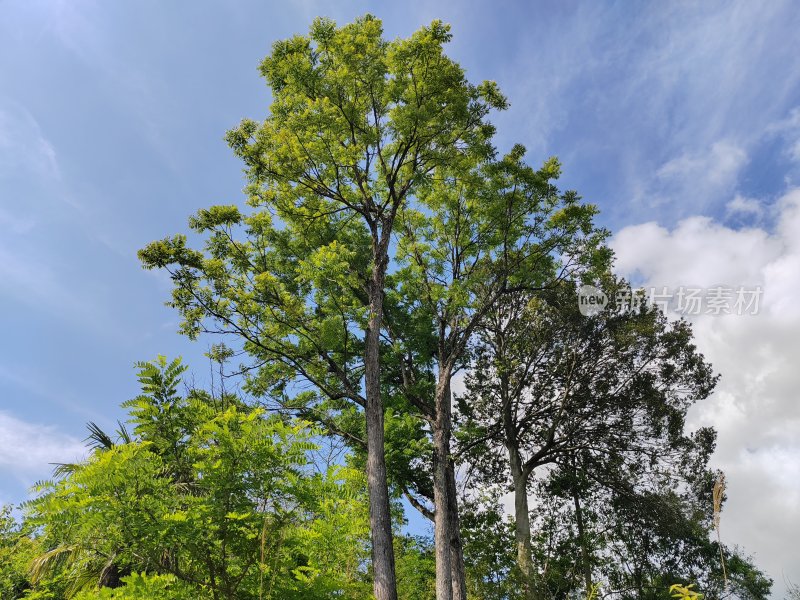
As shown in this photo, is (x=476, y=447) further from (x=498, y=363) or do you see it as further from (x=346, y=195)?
(x=346, y=195)

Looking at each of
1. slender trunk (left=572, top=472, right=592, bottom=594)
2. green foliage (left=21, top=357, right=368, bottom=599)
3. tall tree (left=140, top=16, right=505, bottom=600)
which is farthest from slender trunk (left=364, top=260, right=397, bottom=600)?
slender trunk (left=572, top=472, right=592, bottom=594)

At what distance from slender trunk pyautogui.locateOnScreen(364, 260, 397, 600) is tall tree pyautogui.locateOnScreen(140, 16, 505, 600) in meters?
0.02

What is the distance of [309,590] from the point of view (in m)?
4.30

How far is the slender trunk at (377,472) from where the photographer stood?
771 centimetres

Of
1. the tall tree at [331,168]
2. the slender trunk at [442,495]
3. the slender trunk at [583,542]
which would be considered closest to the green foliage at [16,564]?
the tall tree at [331,168]

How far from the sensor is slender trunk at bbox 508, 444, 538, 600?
12383 millimetres

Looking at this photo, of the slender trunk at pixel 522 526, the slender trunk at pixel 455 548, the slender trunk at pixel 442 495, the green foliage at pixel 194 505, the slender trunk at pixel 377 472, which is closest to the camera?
the green foliage at pixel 194 505

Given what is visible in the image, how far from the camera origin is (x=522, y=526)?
13.9m

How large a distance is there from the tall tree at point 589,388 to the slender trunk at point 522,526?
0.03 m

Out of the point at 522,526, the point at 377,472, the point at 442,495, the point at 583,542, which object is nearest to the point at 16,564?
the point at 377,472

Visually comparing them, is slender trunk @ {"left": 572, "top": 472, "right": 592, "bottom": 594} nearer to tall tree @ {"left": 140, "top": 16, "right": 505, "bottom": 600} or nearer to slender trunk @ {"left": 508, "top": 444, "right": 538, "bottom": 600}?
slender trunk @ {"left": 508, "top": 444, "right": 538, "bottom": 600}

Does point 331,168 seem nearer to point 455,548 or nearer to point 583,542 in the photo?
point 455,548

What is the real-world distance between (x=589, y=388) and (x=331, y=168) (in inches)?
376

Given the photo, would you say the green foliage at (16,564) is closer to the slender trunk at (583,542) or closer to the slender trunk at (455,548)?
the slender trunk at (455,548)
